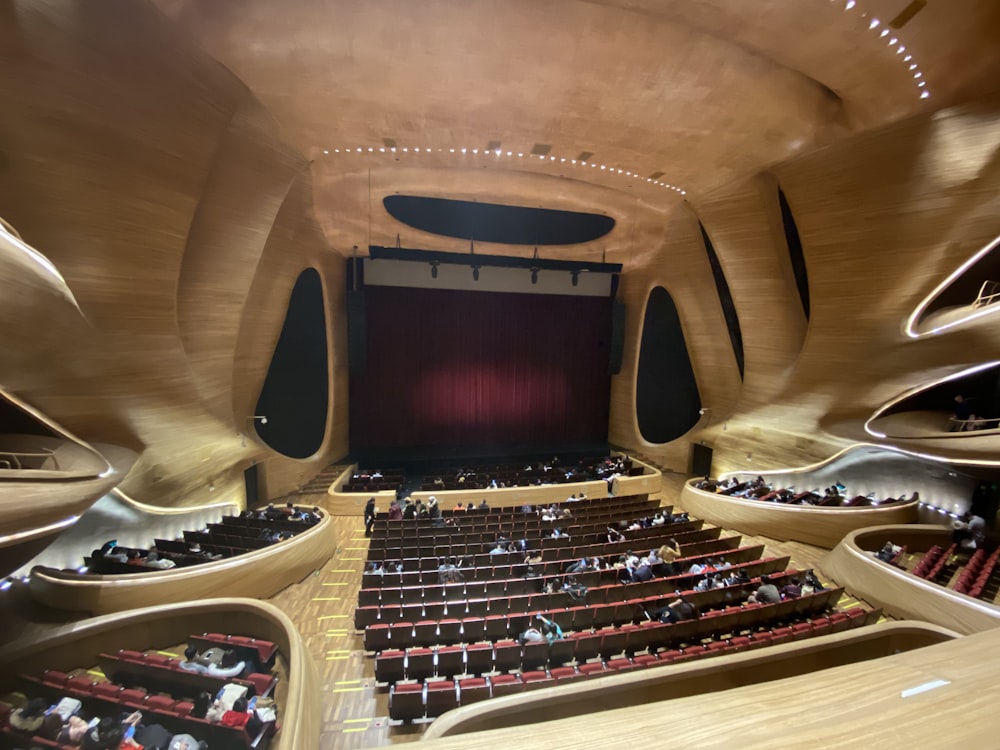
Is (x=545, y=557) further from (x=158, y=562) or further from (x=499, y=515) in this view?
(x=158, y=562)

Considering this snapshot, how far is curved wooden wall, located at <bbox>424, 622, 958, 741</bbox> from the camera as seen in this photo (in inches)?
128

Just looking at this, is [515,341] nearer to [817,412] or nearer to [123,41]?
[817,412]

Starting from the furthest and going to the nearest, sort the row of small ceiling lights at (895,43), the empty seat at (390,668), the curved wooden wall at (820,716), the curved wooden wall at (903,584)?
the curved wooden wall at (903,584) < the row of small ceiling lights at (895,43) < the empty seat at (390,668) < the curved wooden wall at (820,716)

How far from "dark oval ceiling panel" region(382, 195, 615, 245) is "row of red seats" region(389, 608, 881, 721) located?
12.0 m

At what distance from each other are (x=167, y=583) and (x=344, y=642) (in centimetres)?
271

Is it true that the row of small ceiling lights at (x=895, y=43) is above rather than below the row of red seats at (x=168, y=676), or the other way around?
above

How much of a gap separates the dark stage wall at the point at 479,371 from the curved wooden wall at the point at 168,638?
10355 mm

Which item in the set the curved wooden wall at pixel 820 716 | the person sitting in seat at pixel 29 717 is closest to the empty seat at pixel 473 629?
the person sitting in seat at pixel 29 717

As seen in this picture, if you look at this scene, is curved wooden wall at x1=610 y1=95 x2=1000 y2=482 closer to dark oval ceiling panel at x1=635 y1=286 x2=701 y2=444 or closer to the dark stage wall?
dark oval ceiling panel at x1=635 y1=286 x2=701 y2=444

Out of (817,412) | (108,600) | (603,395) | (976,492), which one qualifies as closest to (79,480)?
(108,600)

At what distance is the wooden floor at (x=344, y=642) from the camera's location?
4.40m

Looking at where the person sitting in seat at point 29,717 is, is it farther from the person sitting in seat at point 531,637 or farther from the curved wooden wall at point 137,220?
the person sitting in seat at point 531,637

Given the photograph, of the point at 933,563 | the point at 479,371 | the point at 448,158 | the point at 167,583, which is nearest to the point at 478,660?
the point at 167,583

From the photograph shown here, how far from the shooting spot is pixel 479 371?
17.1 metres
